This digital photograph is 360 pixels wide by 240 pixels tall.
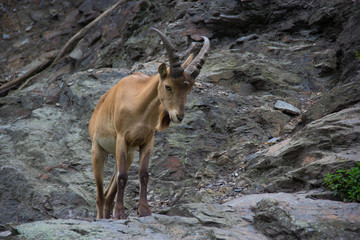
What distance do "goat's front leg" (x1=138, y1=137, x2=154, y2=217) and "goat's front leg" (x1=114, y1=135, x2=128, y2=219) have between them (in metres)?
0.24

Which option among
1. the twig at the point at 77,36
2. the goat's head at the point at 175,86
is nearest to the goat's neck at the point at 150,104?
the goat's head at the point at 175,86

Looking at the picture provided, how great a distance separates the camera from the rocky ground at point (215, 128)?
4.68 metres

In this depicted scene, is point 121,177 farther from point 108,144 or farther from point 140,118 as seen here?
point 108,144

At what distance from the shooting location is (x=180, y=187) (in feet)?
24.6

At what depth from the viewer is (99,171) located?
666 cm

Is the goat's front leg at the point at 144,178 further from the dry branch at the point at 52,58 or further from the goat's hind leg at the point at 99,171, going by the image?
the dry branch at the point at 52,58

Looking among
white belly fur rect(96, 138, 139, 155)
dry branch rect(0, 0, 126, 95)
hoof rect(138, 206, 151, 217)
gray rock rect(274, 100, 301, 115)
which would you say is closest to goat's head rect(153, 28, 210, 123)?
hoof rect(138, 206, 151, 217)

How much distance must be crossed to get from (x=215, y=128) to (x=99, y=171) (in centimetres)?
302

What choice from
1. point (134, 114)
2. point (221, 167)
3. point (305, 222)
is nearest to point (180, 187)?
point (221, 167)

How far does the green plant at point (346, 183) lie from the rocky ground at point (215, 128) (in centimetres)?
15

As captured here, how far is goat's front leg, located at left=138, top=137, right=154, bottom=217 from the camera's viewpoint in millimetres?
5199

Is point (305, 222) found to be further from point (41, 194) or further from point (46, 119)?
point (46, 119)

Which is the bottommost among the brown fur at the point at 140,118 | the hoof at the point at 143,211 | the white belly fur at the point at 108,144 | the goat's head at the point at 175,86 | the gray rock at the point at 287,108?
the gray rock at the point at 287,108

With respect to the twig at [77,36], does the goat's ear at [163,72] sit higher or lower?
higher
